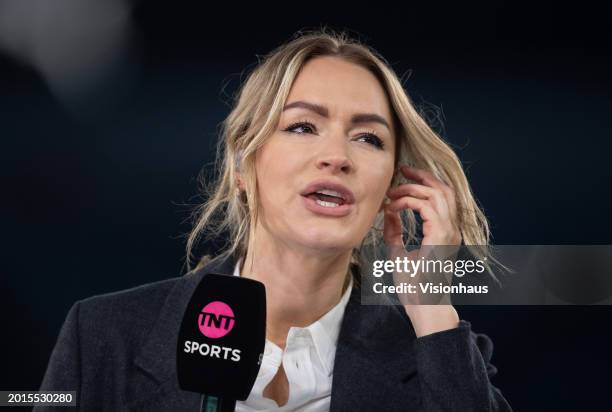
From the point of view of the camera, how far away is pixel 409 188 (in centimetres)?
171

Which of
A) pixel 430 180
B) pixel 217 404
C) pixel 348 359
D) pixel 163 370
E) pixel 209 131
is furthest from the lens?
pixel 209 131

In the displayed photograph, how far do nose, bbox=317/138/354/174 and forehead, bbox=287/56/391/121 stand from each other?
9 centimetres

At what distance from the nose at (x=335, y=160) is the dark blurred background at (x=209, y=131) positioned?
902 millimetres

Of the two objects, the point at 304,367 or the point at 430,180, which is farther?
the point at 430,180

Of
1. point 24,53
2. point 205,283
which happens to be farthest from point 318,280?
point 24,53

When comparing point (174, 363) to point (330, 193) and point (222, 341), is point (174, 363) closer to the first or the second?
point (330, 193)

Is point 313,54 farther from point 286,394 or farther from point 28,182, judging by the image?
point 28,182

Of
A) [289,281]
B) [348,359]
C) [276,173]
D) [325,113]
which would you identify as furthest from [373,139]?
[348,359]

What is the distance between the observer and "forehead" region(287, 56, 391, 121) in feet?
5.19

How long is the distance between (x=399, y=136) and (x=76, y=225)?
4.18 feet

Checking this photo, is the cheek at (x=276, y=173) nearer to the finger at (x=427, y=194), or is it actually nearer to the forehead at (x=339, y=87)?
the forehead at (x=339, y=87)

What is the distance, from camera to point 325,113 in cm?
156

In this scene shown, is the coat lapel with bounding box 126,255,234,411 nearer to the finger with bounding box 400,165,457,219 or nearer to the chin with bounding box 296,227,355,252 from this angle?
the chin with bounding box 296,227,355,252

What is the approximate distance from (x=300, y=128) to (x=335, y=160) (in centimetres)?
13
